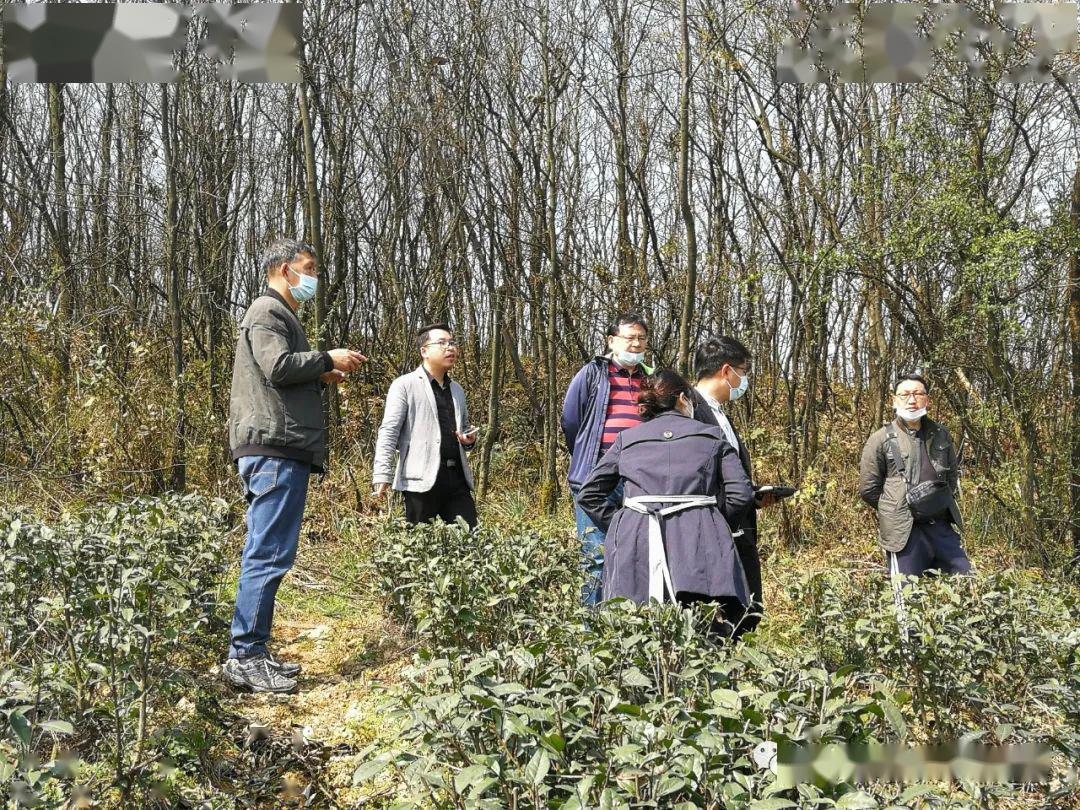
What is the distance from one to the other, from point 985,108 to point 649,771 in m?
6.27

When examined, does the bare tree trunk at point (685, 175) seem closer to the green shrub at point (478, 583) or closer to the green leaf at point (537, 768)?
the green shrub at point (478, 583)

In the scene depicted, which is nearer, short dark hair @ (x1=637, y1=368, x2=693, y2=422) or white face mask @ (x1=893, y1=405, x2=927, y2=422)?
short dark hair @ (x1=637, y1=368, x2=693, y2=422)

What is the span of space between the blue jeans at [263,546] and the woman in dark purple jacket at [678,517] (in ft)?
4.61

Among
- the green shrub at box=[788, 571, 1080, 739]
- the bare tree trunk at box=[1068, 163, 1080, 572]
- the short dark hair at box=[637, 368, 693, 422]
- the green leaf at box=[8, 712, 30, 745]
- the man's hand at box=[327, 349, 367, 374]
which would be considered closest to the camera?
the green leaf at box=[8, 712, 30, 745]

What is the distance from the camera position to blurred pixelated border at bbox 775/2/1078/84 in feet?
20.6

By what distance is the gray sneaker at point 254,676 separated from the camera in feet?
13.3

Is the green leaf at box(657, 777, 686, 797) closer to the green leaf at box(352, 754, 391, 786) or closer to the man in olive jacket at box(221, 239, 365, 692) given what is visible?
the green leaf at box(352, 754, 391, 786)

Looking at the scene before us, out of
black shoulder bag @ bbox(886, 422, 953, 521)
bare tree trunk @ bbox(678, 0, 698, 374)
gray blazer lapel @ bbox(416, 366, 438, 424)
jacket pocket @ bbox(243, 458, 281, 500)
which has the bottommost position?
black shoulder bag @ bbox(886, 422, 953, 521)

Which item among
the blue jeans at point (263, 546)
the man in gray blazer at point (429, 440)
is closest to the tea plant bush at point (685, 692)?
the blue jeans at point (263, 546)

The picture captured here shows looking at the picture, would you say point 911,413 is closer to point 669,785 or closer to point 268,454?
point 268,454

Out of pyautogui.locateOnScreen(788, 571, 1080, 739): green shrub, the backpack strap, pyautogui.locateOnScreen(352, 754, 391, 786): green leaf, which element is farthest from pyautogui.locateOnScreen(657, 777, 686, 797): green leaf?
the backpack strap

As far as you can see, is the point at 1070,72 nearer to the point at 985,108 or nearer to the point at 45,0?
the point at 985,108

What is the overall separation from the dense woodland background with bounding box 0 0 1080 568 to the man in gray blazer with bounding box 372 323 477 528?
248 centimetres

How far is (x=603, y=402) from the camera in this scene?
4.70 metres
